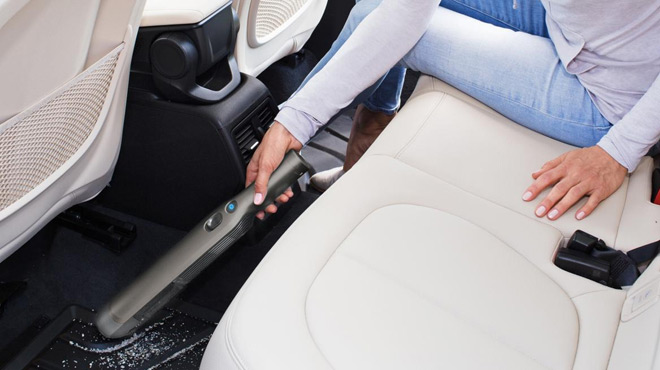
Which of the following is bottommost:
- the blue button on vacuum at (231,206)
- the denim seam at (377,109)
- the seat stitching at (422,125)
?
the denim seam at (377,109)

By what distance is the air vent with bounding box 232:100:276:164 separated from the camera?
1.40 metres

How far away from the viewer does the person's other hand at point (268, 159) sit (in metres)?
1.25

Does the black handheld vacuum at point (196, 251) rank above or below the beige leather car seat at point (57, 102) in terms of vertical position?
below

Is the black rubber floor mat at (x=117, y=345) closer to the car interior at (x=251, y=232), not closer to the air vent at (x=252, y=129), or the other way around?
the car interior at (x=251, y=232)

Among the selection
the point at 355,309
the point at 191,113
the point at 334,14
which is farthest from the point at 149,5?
the point at 334,14

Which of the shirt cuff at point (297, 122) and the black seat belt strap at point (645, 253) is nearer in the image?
the black seat belt strap at point (645, 253)

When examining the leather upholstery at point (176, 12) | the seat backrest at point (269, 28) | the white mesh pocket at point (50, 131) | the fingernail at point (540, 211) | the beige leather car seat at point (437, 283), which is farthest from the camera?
the seat backrest at point (269, 28)

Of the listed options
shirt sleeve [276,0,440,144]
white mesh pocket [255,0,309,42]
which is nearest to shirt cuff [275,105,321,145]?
shirt sleeve [276,0,440,144]

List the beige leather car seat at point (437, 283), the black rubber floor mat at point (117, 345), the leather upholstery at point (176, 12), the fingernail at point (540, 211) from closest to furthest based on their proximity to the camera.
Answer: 1. the beige leather car seat at point (437, 283)
2. the fingernail at point (540, 211)
3. the leather upholstery at point (176, 12)
4. the black rubber floor mat at point (117, 345)

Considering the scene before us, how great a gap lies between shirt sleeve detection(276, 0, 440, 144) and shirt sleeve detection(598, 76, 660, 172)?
0.40m

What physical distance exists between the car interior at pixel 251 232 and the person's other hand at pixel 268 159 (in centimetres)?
2

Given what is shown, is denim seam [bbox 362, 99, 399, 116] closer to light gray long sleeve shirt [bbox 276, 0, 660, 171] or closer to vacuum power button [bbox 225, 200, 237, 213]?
light gray long sleeve shirt [bbox 276, 0, 660, 171]

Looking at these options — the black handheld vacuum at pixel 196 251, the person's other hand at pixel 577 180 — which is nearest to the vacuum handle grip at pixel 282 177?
the black handheld vacuum at pixel 196 251

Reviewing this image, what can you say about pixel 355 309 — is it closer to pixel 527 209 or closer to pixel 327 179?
pixel 527 209
